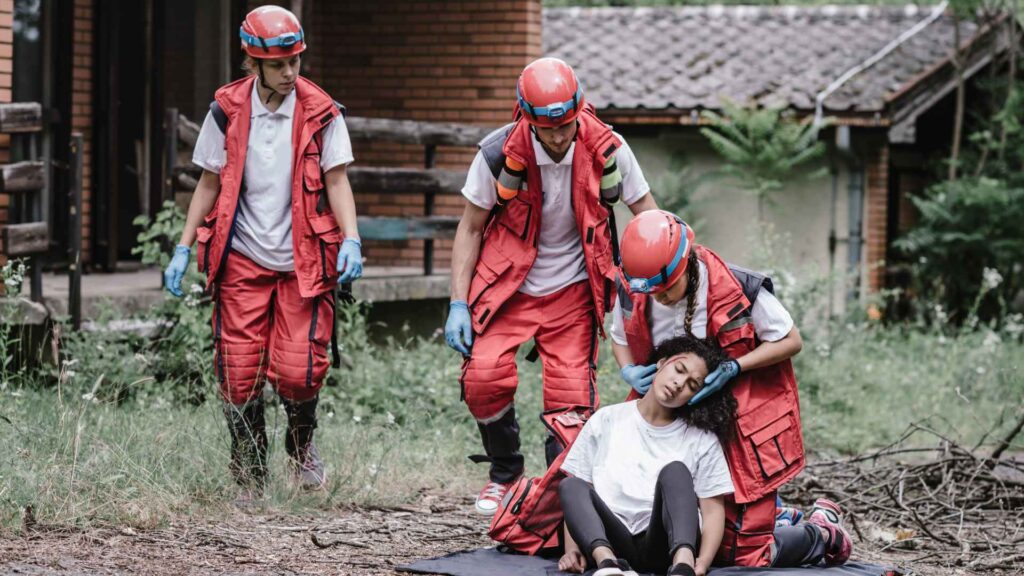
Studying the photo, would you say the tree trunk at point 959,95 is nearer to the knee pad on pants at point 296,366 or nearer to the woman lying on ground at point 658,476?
the knee pad on pants at point 296,366

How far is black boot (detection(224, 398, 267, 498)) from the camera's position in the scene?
6395 mm

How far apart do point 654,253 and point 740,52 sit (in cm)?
1504

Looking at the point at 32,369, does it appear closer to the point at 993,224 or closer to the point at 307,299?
the point at 307,299

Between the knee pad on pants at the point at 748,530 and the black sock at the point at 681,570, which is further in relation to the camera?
the knee pad on pants at the point at 748,530

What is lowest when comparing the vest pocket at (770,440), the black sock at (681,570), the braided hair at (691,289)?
the black sock at (681,570)

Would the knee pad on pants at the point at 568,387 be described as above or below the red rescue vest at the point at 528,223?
below

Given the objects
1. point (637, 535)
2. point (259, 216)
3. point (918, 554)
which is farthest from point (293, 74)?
point (918, 554)

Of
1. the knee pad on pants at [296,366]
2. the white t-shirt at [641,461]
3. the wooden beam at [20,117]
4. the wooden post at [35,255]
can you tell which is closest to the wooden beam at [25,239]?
the wooden post at [35,255]

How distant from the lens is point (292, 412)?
258 inches

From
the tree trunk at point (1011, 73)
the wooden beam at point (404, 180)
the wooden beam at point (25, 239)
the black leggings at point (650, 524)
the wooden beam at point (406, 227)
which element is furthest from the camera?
the tree trunk at point (1011, 73)

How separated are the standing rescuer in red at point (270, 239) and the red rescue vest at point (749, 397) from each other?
1633mm

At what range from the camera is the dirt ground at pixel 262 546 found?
522cm

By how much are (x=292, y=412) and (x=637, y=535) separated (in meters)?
1.99

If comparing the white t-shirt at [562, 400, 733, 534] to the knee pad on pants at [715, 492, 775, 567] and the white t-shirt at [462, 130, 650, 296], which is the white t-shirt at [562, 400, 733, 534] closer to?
the knee pad on pants at [715, 492, 775, 567]
